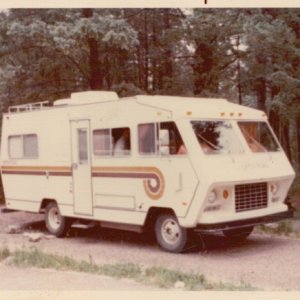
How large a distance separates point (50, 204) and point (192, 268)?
4.08 m

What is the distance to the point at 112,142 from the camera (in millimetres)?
10766

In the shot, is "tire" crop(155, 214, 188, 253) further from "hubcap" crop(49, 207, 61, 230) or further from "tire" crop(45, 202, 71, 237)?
"hubcap" crop(49, 207, 61, 230)

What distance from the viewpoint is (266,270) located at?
28.6 feet

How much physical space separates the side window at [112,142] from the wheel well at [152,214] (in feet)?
3.33

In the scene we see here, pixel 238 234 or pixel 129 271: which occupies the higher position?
pixel 129 271

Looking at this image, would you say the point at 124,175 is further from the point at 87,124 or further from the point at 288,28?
the point at 288,28

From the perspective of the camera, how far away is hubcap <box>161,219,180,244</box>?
9914 mm

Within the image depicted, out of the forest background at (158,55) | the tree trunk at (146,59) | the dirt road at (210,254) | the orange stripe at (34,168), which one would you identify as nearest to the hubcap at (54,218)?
the dirt road at (210,254)

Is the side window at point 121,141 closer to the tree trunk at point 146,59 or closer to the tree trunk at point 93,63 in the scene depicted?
the tree trunk at point 93,63

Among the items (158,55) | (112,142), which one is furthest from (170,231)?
(158,55)

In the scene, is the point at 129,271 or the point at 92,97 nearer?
the point at 129,271

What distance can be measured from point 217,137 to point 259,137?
0.90 meters

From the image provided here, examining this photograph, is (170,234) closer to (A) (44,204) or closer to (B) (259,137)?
(B) (259,137)

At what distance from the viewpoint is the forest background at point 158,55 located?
13.2 m
